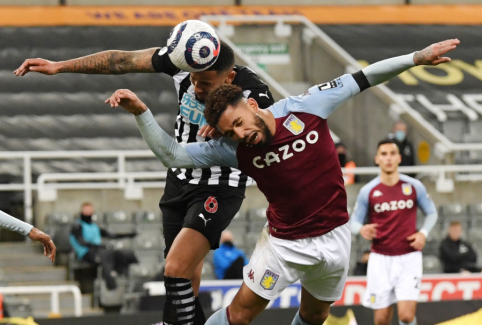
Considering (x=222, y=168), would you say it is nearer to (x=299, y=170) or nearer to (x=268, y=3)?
(x=299, y=170)

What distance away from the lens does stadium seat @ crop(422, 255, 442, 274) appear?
11.2m

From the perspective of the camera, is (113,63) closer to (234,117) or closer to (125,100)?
(125,100)

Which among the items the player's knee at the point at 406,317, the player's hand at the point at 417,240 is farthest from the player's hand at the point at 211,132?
the player's knee at the point at 406,317

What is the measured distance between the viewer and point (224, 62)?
475 cm

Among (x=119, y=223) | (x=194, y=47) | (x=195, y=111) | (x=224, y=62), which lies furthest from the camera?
(x=119, y=223)

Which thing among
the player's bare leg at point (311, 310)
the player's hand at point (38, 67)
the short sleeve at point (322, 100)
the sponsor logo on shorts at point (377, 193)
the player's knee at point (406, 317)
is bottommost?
the player's knee at point (406, 317)

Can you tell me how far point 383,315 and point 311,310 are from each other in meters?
2.95

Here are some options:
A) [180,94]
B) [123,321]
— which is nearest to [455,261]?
[123,321]

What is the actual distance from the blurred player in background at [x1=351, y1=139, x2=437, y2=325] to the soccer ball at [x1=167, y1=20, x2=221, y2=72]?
11.8 feet

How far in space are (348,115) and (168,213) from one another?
10.7 meters

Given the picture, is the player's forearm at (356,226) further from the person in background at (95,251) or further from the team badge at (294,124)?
the person in background at (95,251)

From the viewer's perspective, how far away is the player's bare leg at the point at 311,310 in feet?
16.7

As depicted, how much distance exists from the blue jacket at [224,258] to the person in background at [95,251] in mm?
1066

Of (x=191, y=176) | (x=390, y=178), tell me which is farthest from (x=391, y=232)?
(x=191, y=176)
